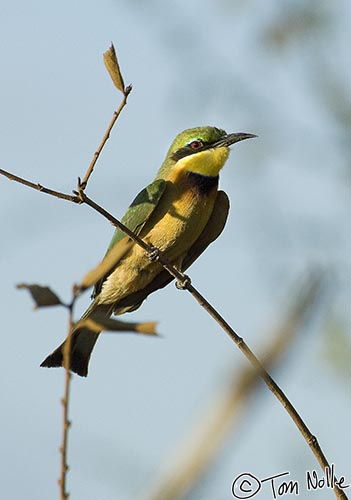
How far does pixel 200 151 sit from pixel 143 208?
45 cm

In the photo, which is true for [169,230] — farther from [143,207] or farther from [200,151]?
[200,151]

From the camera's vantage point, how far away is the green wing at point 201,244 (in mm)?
3230

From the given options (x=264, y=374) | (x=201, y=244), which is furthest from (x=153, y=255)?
(x=264, y=374)

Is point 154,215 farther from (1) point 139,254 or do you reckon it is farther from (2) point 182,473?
(2) point 182,473

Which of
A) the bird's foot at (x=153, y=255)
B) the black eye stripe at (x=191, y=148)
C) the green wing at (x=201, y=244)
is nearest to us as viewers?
the bird's foot at (x=153, y=255)

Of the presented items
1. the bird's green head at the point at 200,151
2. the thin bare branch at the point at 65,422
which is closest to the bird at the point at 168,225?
the bird's green head at the point at 200,151

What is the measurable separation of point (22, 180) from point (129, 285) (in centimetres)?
171

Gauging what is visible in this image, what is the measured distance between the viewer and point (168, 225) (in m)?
3.09

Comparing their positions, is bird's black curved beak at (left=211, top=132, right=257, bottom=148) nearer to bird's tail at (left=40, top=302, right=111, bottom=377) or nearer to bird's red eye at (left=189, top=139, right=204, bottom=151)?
bird's red eye at (left=189, top=139, right=204, bottom=151)

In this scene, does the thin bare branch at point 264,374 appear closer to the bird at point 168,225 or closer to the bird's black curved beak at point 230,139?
the bird at point 168,225

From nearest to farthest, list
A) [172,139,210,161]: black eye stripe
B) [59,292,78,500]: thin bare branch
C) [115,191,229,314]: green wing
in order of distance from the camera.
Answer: [59,292,78,500]: thin bare branch → [115,191,229,314]: green wing → [172,139,210,161]: black eye stripe

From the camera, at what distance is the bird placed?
3.07 m

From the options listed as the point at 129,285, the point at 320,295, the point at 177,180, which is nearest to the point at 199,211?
the point at 177,180

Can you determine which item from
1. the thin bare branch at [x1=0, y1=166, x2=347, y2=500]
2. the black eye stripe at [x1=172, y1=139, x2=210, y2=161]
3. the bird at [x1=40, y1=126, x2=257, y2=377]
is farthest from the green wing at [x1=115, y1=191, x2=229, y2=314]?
the thin bare branch at [x1=0, y1=166, x2=347, y2=500]
